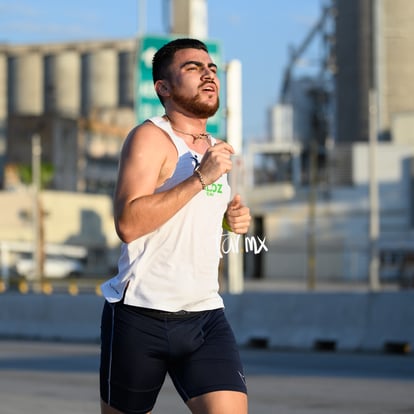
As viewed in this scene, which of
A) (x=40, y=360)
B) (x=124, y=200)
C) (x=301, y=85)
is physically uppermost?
(x=301, y=85)

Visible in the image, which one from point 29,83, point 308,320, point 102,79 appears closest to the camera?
point 308,320

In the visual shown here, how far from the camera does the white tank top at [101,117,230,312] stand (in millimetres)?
4863

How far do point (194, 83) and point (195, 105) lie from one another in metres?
0.09

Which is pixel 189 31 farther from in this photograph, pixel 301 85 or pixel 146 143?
pixel 301 85

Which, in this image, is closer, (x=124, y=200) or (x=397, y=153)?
(x=124, y=200)

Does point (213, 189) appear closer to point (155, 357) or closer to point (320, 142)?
point (155, 357)

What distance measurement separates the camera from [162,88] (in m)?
5.09

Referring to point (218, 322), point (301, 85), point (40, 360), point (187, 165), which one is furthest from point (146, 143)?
point (301, 85)

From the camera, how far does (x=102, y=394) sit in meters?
5.04

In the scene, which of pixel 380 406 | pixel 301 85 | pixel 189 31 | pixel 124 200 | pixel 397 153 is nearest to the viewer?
pixel 124 200

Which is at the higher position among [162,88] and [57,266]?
[162,88]

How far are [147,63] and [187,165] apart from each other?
1790 cm

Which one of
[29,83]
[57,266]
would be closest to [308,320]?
[57,266]

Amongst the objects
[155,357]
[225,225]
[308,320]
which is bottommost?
[308,320]
